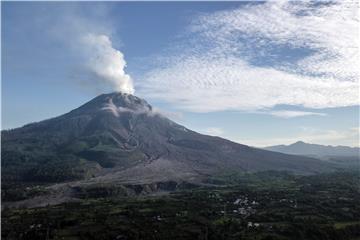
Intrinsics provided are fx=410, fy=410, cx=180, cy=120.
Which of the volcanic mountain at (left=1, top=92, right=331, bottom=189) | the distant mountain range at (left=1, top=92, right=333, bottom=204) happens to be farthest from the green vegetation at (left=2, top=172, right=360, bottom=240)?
the volcanic mountain at (left=1, top=92, right=331, bottom=189)

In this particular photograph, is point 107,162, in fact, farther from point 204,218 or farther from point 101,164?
point 204,218

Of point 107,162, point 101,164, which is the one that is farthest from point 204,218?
point 107,162

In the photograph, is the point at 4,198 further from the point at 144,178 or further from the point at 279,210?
the point at 279,210

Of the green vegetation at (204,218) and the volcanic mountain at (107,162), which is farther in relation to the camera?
the volcanic mountain at (107,162)

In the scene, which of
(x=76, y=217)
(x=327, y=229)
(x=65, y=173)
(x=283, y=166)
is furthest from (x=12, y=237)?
(x=283, y=166)

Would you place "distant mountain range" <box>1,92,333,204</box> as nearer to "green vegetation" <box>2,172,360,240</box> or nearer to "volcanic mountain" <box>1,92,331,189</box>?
"volcanic mountain" <box>1,92,331,189</box>

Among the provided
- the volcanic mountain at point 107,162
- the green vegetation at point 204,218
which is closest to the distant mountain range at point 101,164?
the volcanic mountain at point 107,162

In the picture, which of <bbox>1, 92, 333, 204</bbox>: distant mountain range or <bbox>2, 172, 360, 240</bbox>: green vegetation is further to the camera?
<bbox>1, 92, 333, 204</bbox>: distant mountain range

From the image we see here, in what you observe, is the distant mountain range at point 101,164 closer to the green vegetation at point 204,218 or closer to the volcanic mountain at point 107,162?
the volcanic mountain at point 107,162
